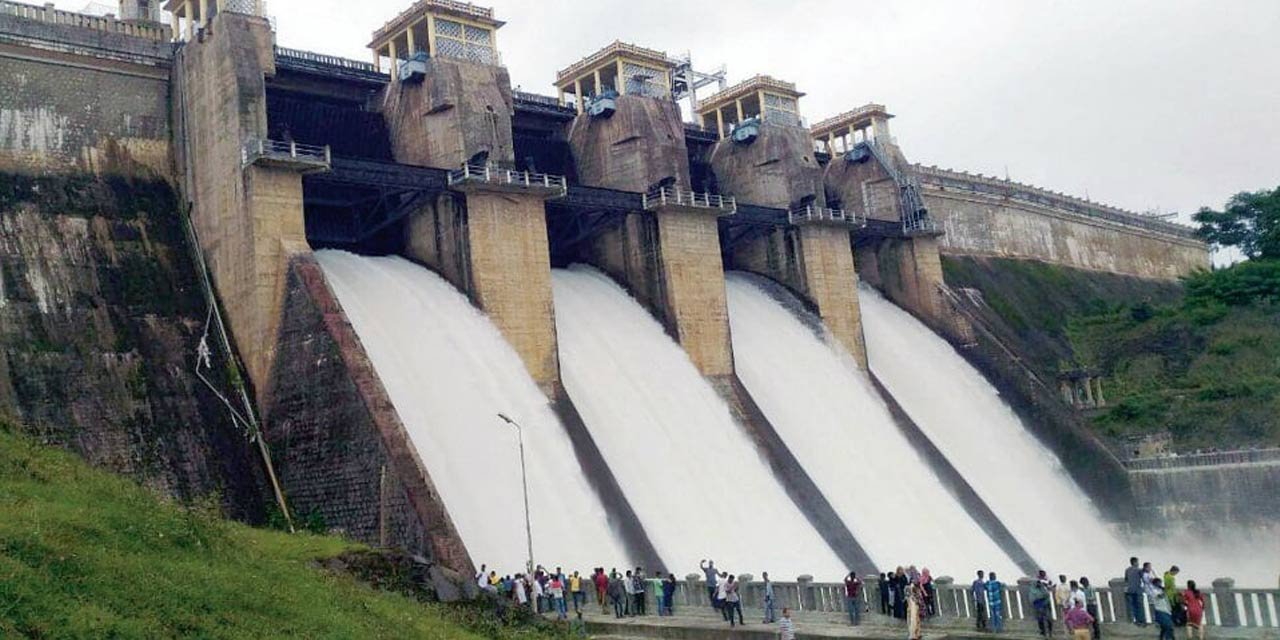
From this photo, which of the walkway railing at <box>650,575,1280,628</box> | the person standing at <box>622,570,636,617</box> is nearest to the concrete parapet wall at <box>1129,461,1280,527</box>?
the walkway railing at <box>650,575,1280,628</box>

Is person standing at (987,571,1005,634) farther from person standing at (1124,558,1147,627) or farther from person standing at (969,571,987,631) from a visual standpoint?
person standing at (1124,558,1147,627)

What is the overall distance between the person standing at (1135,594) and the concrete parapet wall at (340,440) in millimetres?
14065

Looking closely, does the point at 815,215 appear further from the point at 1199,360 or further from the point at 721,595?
the point at 721,595

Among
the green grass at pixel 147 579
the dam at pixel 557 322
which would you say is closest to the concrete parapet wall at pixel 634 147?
the dam at pixel 557 322

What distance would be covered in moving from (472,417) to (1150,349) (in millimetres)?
40239

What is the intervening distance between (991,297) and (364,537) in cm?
4661

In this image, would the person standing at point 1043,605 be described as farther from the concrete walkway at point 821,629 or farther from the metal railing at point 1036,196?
the metal railing at point 1036,196

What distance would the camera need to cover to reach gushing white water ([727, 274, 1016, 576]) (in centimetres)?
3844

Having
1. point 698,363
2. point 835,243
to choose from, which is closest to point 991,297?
point 835,243

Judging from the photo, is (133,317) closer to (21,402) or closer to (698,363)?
(21,402)

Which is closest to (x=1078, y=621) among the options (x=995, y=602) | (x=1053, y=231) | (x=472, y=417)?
(x=995, y=602)

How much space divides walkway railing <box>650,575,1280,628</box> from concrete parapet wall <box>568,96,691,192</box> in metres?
23.7

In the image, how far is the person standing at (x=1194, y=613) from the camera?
17.6m

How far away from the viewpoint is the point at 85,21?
119 ft
